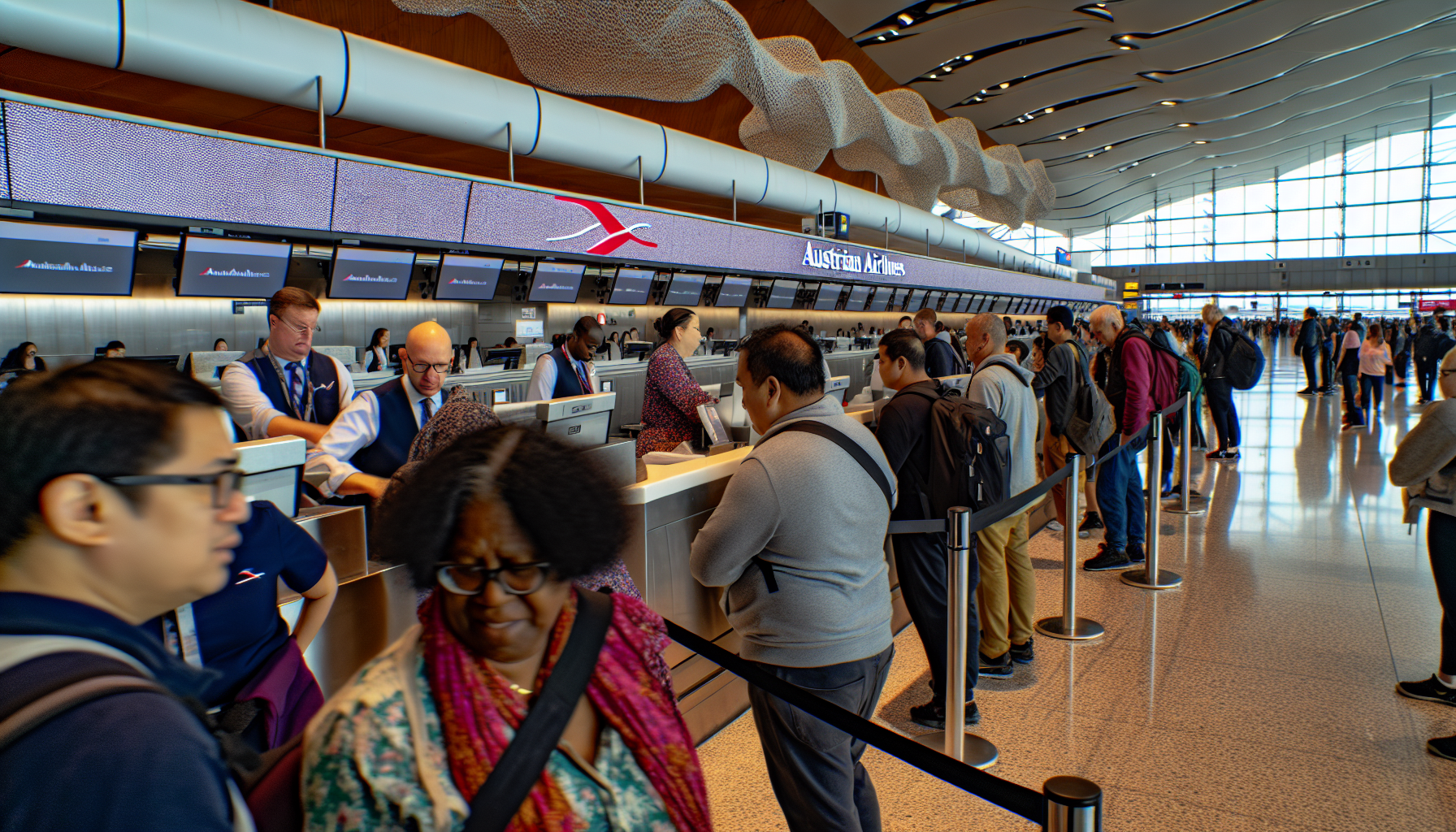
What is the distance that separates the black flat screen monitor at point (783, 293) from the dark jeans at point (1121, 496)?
9731 mm

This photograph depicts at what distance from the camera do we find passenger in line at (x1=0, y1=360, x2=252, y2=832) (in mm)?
589

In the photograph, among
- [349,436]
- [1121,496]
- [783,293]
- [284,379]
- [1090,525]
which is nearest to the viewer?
[349,436]

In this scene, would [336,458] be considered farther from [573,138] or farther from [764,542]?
[573,138]

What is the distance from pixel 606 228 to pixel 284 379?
5.68 meters

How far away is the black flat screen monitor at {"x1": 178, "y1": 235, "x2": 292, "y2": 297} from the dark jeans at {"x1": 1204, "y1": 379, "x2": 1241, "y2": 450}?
925 cm

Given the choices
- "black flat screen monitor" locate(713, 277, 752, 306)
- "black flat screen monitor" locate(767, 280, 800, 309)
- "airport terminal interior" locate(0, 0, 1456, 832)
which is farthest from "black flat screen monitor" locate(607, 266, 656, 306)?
"black flat screen monitor" locate(767, 280, 800, 309)

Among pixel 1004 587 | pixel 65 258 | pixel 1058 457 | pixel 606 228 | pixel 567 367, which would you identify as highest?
pixel 606 228

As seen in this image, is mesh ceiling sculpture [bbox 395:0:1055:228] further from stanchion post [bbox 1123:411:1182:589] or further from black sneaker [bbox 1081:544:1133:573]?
black sneaker [bbox 1081:544:1133:573]

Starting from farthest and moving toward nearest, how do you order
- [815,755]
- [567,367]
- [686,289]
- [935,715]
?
1. [686,289]
2. [567,367]
3. [935,715]
4. [815,755]

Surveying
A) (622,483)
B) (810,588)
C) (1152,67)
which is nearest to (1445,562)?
(810,588)

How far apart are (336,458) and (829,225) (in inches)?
454

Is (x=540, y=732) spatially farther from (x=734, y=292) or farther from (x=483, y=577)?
(x=734, y=292)

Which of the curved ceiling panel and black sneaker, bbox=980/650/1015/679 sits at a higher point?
the curved ceiling panel

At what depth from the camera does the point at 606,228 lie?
8727mm
